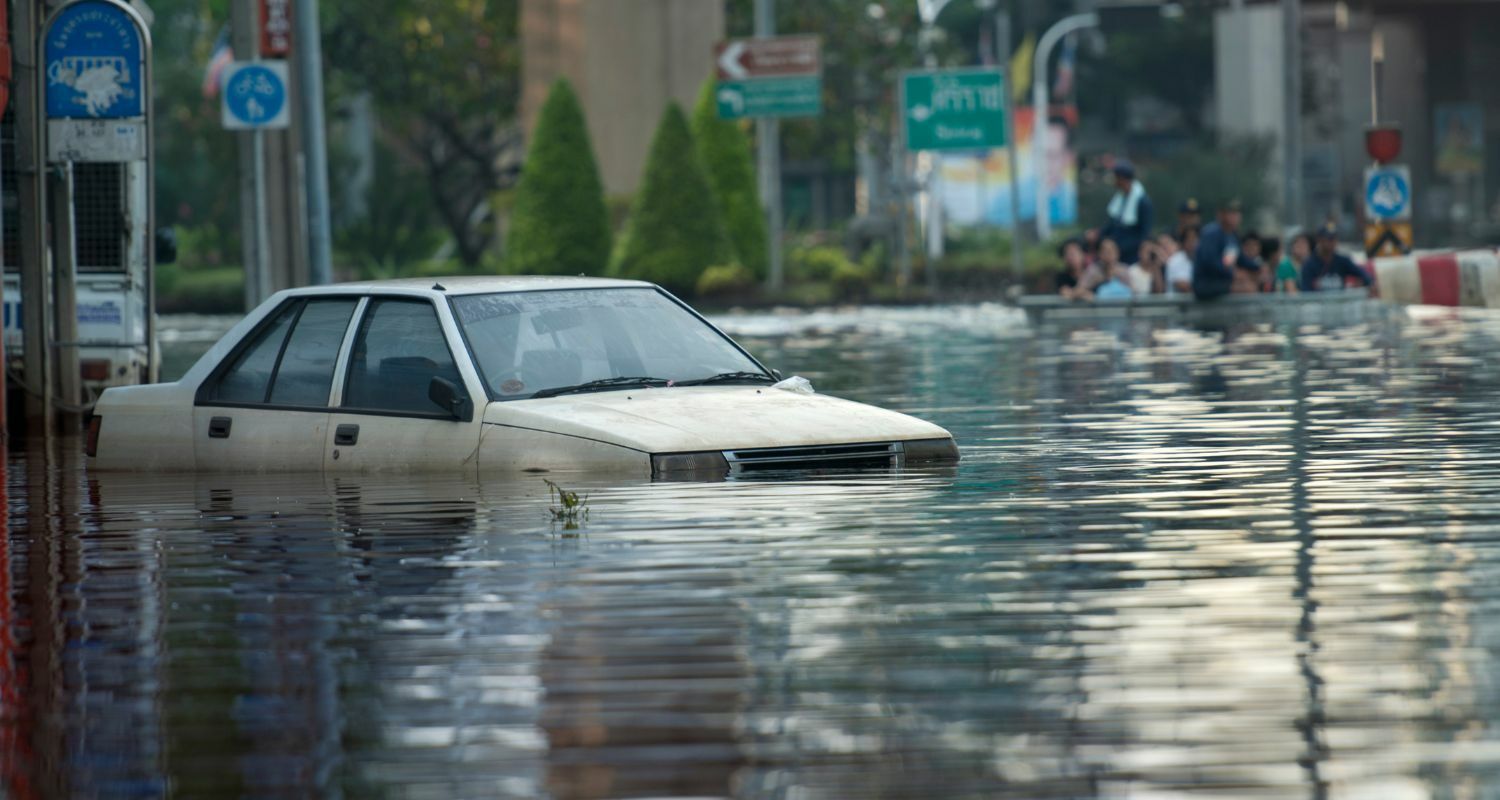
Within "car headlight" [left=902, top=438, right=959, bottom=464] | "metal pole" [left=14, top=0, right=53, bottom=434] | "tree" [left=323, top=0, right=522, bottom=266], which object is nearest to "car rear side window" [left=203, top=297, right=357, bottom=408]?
"car headlight" [left=902, top=438, right=959, bottom=464]

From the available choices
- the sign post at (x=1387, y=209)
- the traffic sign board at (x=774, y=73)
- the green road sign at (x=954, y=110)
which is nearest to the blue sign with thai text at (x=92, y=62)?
the sign post at (x=1387, y=209)

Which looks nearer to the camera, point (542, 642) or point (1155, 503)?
point (542, 642)

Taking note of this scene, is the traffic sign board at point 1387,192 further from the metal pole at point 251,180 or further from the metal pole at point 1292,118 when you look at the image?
the metal pole at point 251,180

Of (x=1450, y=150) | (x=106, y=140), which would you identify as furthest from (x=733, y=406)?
(x=1450, y=150)

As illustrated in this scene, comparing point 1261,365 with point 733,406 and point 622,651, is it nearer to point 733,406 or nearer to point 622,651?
point 733,406

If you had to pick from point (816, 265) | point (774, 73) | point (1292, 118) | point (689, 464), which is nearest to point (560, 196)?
point (774, 73)

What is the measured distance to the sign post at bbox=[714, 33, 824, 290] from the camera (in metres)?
46.4

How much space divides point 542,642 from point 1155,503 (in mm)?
4078

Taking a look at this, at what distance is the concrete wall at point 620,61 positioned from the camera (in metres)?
50.7

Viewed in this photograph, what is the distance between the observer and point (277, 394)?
12.6m

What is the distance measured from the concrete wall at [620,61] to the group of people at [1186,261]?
1952 centimetres

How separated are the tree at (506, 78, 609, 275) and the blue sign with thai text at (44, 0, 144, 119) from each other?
2848cm

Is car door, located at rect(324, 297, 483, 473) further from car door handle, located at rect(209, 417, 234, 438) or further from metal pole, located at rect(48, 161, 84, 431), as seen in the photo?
metal pole, located at rect(48, 161, 84, 431)

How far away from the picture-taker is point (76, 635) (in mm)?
8227
